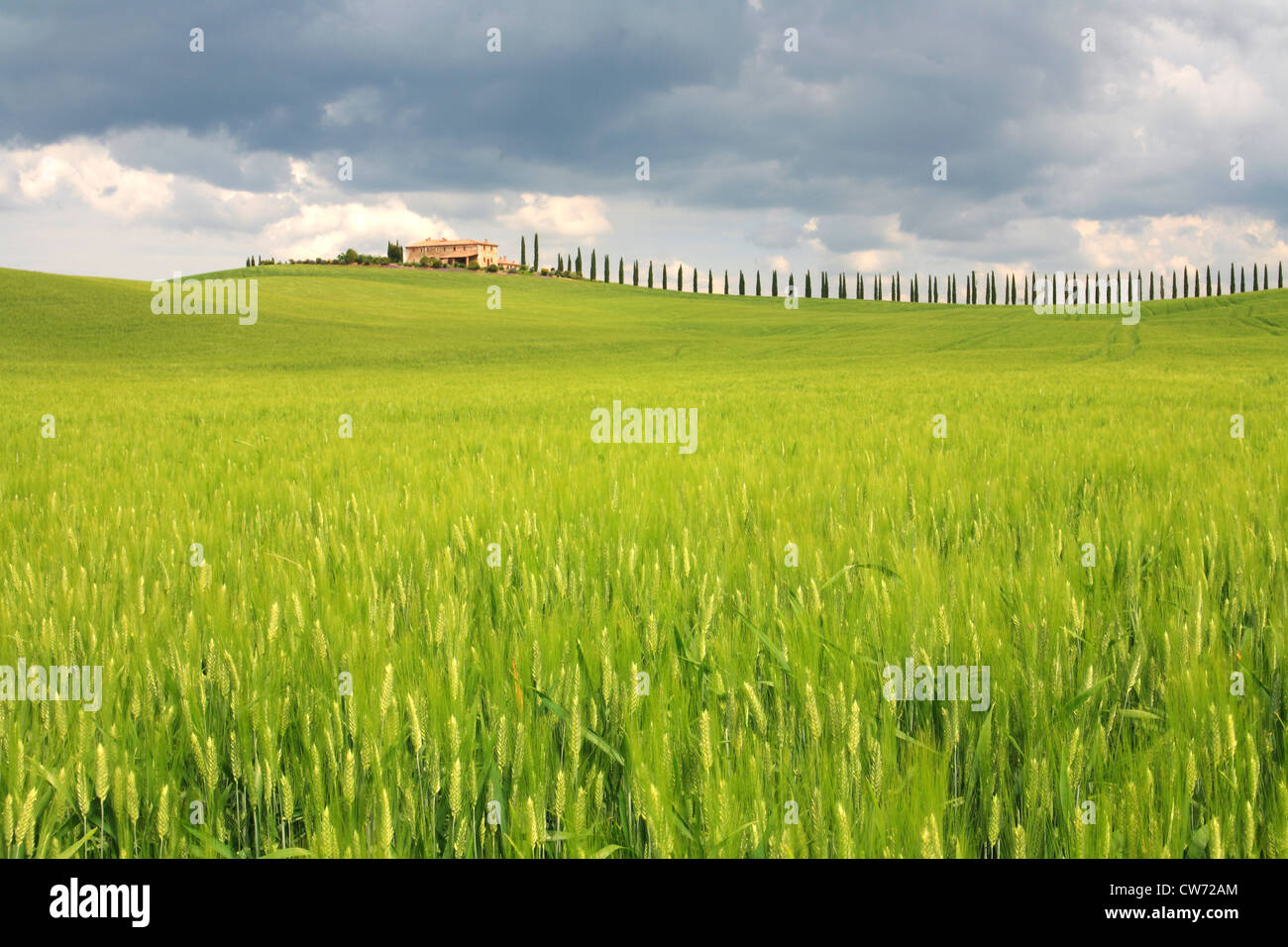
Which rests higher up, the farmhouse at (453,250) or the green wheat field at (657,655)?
the farmhouse at (453,250)

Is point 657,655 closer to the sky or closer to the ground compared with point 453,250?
closer to the ground

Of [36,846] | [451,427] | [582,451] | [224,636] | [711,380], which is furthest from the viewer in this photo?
[711,380]

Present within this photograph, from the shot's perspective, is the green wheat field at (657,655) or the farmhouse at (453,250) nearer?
the green wheat field at (657,655)

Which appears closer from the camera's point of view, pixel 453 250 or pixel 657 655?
pixel 657 655

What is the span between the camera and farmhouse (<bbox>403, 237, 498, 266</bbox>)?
485 feet

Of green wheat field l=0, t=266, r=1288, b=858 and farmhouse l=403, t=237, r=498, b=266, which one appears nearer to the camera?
green wheat field l=0, t=266, r=1288, b=858

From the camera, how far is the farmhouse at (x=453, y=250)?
14788 centimetres

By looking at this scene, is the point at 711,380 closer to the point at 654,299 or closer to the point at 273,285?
the point at 273,285

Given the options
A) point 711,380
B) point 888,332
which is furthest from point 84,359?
point 888,332

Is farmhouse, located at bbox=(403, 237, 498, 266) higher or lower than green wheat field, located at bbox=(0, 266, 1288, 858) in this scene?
higher

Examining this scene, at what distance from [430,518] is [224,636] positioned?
1.82 metres

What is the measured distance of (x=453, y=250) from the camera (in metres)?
151

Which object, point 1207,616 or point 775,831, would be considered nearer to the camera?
point 775,831

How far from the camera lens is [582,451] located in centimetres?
697
